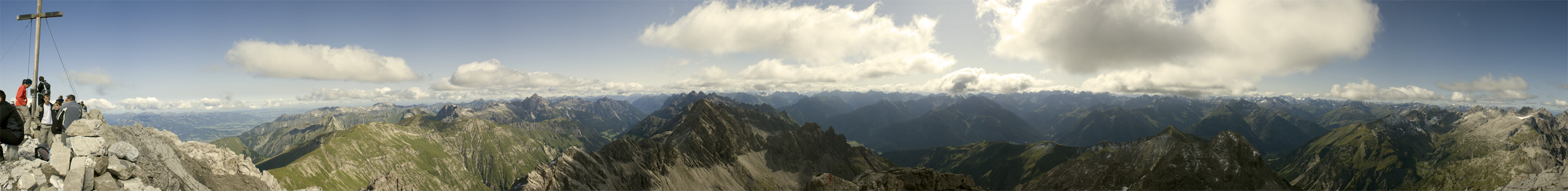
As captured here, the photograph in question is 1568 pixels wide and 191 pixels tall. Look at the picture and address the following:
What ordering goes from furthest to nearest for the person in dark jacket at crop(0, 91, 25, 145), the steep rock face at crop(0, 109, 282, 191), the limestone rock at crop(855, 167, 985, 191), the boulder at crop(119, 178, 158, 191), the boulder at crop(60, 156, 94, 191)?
the limestone rock at crop(855, 167, 985, 191)
the boulder at crop(119, 178, 158, 191)
the person in dark jacket at crop(0, 91, 25, 145)
the boulder at crop(60, 156, 94, 191)
the steep rock face at crop(0, 109, 282, 191)

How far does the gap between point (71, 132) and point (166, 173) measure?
3.80 metres

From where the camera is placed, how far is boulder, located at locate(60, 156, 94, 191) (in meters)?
18.4

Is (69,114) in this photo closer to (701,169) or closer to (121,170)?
(121,170)

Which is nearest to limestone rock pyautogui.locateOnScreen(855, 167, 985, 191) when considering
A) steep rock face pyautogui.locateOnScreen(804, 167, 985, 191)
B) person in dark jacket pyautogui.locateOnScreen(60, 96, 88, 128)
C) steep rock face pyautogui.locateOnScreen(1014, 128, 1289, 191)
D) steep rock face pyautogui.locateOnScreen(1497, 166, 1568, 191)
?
steep rock face pyautogui.locateOnScreen(804, 167, 985, 191)

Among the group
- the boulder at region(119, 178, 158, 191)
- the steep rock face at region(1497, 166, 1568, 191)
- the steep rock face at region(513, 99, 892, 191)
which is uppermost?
the boulder at region(119, 178, 158, 191)

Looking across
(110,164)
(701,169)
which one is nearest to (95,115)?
(110,164)

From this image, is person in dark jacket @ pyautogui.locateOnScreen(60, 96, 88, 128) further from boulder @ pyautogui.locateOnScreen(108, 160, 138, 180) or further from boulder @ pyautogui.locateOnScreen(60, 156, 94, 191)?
boulder @ pyautogui.locateOnScreen(60, 156, 94, 191)

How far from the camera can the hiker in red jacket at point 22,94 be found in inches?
1005

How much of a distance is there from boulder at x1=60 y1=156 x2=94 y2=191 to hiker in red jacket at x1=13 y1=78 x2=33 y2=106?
13.8 m

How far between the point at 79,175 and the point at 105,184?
0.90m


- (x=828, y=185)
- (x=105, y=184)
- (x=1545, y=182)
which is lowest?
(x=828, y=185)

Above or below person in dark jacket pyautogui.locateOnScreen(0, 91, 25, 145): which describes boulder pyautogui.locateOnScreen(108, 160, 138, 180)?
below

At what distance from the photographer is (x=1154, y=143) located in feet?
556

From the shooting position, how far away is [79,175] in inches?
733
